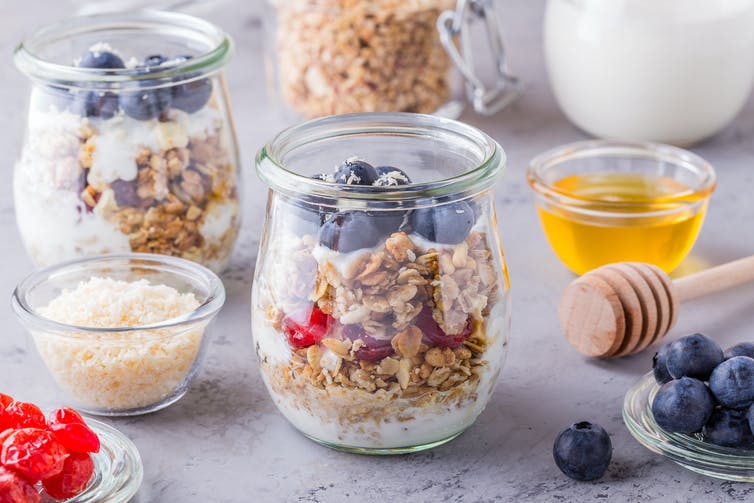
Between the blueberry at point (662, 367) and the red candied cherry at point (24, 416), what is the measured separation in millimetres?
544

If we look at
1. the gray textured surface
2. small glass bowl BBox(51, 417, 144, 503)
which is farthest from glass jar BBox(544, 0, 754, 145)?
small glass bowl BBox(51, 417, 144, 503)

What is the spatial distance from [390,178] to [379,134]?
13 cm

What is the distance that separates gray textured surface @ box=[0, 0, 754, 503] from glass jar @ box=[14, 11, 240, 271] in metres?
0.11

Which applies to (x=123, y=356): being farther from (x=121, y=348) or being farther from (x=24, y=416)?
(x=24, y=416)

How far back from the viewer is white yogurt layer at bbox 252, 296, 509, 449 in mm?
1015

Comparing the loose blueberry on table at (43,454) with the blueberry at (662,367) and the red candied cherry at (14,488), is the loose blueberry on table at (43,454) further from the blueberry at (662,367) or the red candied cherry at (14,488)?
the blueberry at (662,367)

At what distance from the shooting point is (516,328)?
1285 mm

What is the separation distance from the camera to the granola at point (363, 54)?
5.30ft

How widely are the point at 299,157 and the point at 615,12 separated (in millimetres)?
665

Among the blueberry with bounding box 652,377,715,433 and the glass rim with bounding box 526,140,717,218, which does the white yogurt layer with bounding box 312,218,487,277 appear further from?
the glass rim with bounding box 526,140,717,218

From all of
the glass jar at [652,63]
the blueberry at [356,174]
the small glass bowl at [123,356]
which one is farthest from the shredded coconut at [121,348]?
the glass jar at [652,63]

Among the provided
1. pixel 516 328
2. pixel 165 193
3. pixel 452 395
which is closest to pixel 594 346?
pixel 516 328

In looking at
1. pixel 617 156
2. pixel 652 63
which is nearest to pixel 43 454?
pixel 617 156

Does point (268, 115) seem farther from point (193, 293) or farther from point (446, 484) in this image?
point (446, 484)
